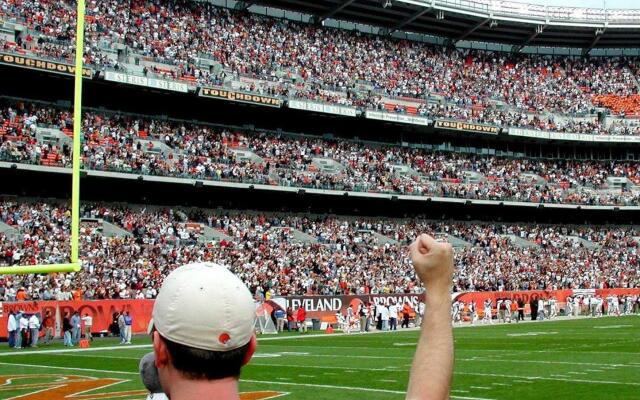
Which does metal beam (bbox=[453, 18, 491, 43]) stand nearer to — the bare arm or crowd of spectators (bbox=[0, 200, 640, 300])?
crowd of spectators (bbox=[0, 200, 640, 300])

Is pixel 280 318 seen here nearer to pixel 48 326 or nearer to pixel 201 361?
pixel 48 326

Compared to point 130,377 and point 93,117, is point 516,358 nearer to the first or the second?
point 130,377

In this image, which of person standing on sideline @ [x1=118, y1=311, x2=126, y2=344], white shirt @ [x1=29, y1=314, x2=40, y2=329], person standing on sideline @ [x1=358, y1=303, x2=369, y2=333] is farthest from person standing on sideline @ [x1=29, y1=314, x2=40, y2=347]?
person standing on sideline @ [x1=358, y1=303, x2=369, y2=333]

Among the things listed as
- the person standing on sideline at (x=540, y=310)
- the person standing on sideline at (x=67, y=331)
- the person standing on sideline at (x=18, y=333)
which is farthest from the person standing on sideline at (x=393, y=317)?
the person standing on sideline at (x=18, y=333)

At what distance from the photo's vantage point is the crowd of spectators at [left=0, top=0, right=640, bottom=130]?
41406mm

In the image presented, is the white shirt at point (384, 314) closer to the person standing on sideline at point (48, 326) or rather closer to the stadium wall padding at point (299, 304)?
the stadium wall padding at point (299, 304)

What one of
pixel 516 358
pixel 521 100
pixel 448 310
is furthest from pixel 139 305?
pixel 521 100

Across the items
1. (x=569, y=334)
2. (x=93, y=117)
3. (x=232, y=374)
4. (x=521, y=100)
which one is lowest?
(x=569, y=334)

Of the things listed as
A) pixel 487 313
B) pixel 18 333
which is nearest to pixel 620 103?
pixel 487 313

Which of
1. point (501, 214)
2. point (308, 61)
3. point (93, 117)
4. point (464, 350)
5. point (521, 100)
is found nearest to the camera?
point (464, 350)

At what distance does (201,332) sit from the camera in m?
2.19

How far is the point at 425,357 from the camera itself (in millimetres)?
2467

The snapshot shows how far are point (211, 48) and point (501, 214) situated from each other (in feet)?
67.6

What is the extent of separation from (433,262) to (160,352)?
2.62 feet
